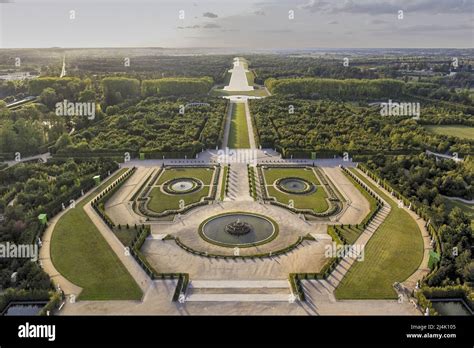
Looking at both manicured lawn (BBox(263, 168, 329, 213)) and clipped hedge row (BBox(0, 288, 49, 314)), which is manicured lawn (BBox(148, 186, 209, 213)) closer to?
manicured lawn (BBox(263, 168, 329, 213))

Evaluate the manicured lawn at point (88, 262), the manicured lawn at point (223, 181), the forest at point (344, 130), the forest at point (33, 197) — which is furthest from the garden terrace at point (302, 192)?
the forest at point (33, 197)

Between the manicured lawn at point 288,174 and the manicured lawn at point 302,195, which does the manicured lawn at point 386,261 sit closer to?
the manicured lawn at point 302,195

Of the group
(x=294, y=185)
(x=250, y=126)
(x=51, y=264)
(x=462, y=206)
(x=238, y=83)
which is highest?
(x=238, y=83)

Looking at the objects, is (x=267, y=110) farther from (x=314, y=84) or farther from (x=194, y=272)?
(x=194, y=272)

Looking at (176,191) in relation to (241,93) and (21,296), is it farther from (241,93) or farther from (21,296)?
(241,93)

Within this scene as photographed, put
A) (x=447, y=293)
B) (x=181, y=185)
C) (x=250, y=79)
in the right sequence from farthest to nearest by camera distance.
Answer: (x=250, y=79), (x=181, y=185), (x=447, y=293)

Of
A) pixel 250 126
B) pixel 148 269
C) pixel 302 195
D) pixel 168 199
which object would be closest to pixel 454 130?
pixel 250 126

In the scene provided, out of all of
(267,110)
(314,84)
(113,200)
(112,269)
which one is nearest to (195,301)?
(112,269)
